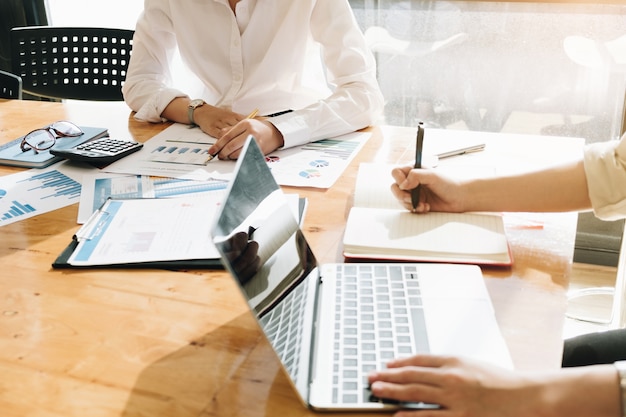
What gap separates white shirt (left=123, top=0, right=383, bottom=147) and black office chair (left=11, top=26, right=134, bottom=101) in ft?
0.97

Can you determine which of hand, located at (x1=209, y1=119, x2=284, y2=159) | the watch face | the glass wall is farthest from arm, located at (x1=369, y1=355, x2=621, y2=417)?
the glass wall

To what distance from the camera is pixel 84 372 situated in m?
0.69

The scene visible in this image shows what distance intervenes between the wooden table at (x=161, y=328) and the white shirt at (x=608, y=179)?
0.05 m

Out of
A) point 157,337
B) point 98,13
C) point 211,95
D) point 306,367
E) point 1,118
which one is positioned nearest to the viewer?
point 306,367

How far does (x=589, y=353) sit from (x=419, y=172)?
434mm

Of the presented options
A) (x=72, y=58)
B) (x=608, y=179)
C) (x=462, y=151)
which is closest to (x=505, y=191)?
(x=608, y=179)

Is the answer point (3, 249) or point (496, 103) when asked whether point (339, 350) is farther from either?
point (496, 103)

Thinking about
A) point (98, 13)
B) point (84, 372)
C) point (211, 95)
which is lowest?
point (84, 372)

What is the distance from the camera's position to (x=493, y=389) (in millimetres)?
605

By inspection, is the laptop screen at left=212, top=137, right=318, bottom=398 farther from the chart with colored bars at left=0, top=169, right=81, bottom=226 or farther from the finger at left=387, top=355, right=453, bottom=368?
the chart with colored bars at left=0, top=169, right=81, bottom=226

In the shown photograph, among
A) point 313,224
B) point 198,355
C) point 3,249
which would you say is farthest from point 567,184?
point 3,249

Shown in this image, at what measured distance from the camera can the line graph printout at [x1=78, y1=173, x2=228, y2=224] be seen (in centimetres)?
113

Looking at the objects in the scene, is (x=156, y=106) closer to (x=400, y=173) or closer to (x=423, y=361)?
(x=400, y=173)

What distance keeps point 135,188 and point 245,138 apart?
0.27 metres
